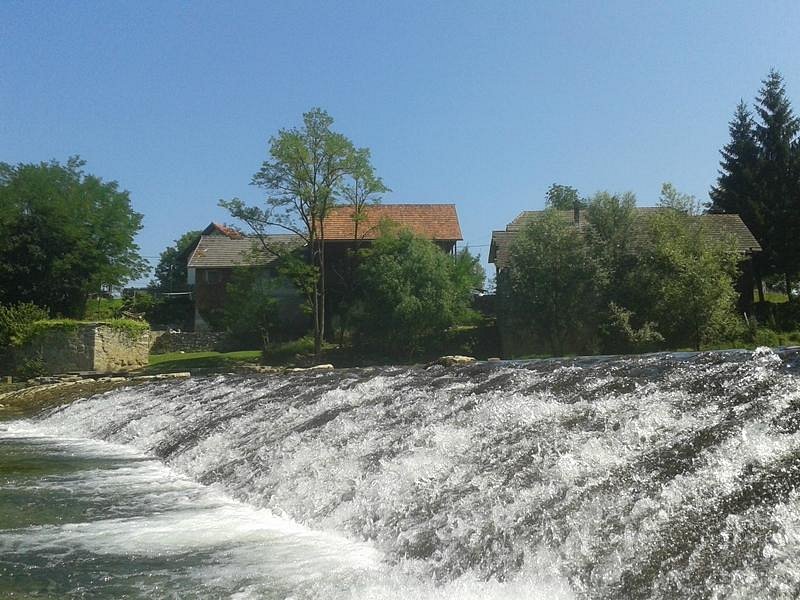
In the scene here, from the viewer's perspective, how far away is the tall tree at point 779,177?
123ft

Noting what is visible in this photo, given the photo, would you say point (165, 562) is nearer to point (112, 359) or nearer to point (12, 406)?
point (12, 406)

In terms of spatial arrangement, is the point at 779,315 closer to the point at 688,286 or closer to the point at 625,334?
the point at 688,286

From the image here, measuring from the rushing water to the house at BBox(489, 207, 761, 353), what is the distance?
19.4 m

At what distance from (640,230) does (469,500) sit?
24.9 meters

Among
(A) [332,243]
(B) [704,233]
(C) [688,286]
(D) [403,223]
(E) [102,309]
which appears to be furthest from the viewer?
(A) [332,243]

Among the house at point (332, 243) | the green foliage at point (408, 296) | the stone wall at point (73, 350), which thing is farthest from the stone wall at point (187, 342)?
the green foliage at point (408, 296)

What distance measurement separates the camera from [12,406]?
68.6 ft

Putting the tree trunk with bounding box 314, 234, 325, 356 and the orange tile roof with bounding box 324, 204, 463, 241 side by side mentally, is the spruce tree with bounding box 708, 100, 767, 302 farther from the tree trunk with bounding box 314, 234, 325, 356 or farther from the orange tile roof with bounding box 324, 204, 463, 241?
the tree trunk with bounding box 314, 234, 325, 356

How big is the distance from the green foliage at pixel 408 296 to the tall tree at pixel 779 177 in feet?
55.4

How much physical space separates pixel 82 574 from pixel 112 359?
89.0 feet

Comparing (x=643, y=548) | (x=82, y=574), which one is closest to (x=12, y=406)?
(x=82, y=574)

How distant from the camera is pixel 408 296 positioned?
30609mm

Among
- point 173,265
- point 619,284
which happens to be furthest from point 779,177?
point 173,265

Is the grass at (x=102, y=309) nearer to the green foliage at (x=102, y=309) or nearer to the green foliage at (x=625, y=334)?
the green foliage at (x=102, y=309)
